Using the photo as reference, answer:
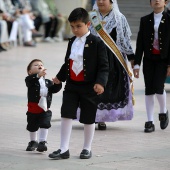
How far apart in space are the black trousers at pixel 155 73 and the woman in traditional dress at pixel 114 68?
24cm

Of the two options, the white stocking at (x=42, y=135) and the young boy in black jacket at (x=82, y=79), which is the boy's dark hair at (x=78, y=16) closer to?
the young boy in black jacket at (x=82, y=79)

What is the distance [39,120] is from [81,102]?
0.51 m

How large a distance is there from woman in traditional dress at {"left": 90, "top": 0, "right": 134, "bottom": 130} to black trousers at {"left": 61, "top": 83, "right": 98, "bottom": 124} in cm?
168

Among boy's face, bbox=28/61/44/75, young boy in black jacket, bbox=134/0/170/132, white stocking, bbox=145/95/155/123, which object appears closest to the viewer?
boy's face, bbox=28/61/44/75

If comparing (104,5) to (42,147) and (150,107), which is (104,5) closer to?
(150,107)

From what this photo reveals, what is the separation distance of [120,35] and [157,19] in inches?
19.2

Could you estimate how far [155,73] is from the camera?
910cm

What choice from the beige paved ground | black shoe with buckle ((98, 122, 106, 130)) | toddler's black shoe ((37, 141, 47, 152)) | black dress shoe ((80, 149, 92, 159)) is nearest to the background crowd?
the beige paved ground

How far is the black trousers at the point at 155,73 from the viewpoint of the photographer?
9062mm

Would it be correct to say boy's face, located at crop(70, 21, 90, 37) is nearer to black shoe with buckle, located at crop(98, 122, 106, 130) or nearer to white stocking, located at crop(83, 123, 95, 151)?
white stocking, located at crop(83, 123, 95, 151)

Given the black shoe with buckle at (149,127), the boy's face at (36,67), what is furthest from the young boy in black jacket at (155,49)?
the boy's face at (36,67)

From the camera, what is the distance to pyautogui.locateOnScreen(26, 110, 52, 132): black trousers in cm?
757

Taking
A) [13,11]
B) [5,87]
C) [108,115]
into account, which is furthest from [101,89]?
[13,11]

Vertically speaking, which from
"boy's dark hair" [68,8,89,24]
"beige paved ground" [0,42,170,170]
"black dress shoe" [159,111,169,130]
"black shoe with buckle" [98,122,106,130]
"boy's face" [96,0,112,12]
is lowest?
"beige paved ground" [0,42,170,170]
